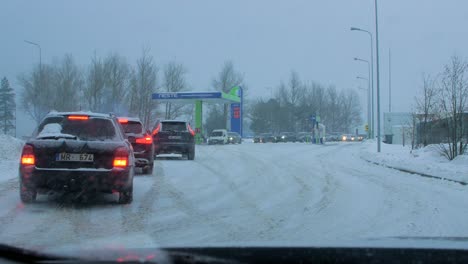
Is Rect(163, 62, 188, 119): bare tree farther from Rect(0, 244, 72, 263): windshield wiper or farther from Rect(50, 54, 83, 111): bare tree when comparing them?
Rect(0, 244, 72, 263): windshield wiper

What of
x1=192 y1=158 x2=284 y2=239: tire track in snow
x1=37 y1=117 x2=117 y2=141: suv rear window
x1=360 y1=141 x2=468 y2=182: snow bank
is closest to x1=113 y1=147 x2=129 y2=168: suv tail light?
x1=37 y1=117 x2=117 y2=141: suv rear window

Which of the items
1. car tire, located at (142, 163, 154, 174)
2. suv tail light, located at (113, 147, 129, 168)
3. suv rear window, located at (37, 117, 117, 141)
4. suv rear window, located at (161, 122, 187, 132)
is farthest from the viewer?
suv rear window, located at (161, 122, 187, 132)

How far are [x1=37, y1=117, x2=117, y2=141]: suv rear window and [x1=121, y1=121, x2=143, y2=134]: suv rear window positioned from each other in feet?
20.4

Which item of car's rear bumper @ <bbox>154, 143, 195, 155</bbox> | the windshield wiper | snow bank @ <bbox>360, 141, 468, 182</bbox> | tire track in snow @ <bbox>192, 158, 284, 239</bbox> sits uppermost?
car's rear bumper @ <bbox>154, 143, 195, 155</bbox>

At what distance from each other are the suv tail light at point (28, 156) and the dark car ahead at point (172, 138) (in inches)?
482

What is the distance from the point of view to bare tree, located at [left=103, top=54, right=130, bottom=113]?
47938 millimetres

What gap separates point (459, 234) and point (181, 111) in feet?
210

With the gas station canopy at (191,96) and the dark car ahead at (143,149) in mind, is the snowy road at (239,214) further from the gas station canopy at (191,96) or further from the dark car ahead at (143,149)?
the gas station canopy at (191,96)

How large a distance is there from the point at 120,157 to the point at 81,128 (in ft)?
2.91

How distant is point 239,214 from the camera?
780 centimetres

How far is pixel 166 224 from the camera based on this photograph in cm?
→ 683

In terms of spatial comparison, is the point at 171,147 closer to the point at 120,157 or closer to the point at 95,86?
the point at 120,157

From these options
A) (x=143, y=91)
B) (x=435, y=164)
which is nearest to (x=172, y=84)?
(x=143, y=91)

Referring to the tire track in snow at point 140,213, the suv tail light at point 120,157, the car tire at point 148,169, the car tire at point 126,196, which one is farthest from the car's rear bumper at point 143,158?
the suv tail light at point 120,157
